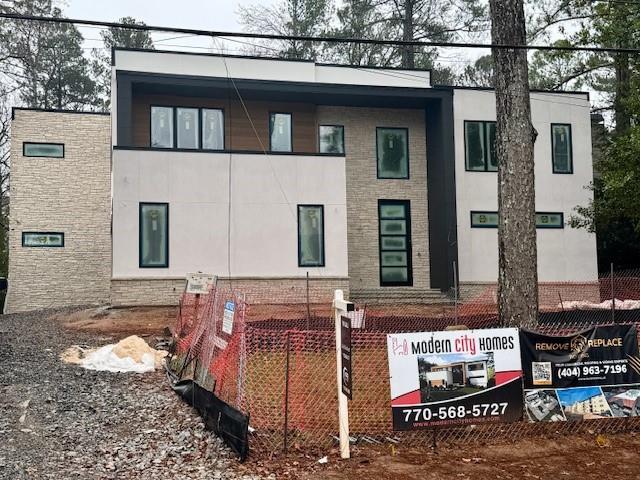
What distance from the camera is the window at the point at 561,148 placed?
22.0 m

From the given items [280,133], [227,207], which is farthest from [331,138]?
[227,207]

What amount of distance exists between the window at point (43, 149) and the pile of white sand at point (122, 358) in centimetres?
1358

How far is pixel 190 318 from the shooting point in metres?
13.7

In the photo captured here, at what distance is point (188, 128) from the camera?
67.5 feet

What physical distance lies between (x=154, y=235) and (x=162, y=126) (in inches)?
171

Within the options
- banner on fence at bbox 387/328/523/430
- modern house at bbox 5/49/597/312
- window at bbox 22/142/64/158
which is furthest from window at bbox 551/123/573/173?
window at bbox 22/142/64/158

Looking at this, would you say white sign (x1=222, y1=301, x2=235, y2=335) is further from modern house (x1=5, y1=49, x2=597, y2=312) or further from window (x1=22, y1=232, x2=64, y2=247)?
window (x1=22, y1=232, x2=64, y2=247)

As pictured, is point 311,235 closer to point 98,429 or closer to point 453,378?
point 98,429

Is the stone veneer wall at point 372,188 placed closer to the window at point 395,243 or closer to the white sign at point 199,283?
the window at point 395,243

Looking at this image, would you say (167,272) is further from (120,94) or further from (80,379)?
(80,379)

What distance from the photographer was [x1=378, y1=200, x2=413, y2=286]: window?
21.5 m

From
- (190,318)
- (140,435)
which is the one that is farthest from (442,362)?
(190,318)

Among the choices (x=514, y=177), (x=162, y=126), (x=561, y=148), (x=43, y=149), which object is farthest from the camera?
A: (x=43, y=149)

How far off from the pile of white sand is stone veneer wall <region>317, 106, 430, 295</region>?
10.2 meters
